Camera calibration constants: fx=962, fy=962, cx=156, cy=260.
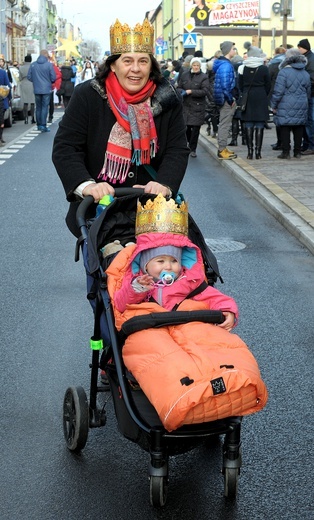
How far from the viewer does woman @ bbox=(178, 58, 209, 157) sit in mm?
18531

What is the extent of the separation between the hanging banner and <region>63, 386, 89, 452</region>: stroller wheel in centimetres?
7643

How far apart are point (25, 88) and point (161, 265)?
87.3 ft

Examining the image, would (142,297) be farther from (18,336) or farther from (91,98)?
(18,336)

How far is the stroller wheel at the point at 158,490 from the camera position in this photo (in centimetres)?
379

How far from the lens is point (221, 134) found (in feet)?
60.3

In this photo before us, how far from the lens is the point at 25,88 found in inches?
1179

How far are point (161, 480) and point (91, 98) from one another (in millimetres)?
2087

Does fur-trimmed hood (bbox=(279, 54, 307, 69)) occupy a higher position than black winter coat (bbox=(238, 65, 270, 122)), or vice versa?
fur-trimmed hood (bbox=(279, 54, 307, 69))

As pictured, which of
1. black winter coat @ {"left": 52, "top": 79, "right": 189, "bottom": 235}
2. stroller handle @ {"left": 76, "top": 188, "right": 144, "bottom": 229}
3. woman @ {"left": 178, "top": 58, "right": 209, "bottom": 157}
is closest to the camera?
stroller handle @ {"left": 76, "top": 188, "right": 144, "bottom": 229}

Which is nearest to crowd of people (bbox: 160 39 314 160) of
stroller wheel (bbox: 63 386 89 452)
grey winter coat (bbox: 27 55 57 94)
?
grey winter coat (bbox: 27 55 57 94)

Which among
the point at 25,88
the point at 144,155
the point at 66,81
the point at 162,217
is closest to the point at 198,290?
the point at 162,217

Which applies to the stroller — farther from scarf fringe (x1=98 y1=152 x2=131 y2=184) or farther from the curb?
the curb

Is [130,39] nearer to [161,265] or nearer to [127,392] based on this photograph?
[161,265]

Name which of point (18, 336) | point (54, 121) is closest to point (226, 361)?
point (18, 336)
